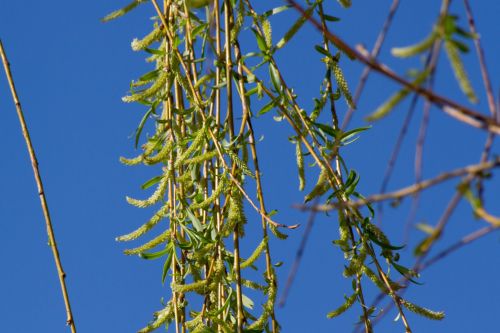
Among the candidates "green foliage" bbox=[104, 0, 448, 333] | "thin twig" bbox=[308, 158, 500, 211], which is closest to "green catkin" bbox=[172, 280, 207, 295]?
"green foliage" bbox=[104, 0, 448, 333]

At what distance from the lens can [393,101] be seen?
67 centimetres

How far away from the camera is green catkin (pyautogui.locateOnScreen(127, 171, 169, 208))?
1624 mm

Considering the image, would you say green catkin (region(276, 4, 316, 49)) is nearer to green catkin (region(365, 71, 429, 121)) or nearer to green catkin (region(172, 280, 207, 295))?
green catkin (region(172, 280, 207, 295))

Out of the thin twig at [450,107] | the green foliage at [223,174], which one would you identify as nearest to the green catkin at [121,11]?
the green foliage at [223,174]

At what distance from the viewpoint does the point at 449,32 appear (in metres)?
0.68

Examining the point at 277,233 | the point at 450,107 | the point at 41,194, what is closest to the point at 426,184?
the point at 450,107

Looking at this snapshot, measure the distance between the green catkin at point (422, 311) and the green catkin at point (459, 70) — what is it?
86 centimetres

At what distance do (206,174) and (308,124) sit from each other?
27cm

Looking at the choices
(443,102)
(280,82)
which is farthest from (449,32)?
(280,82)

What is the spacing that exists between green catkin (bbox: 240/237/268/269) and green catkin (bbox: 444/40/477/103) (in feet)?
2.81

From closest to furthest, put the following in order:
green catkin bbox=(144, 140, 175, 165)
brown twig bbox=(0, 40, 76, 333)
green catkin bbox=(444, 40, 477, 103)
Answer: green catkin bbox=(444, 40, 477, 103) < brown twig bbox=(0, 40, 76, 333) < green catkin bbox=(144, 140, 175, 165)

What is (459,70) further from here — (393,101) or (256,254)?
(256,254)

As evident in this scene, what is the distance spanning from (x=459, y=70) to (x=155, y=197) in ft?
3.40

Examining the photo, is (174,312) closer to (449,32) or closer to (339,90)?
(339,90)
